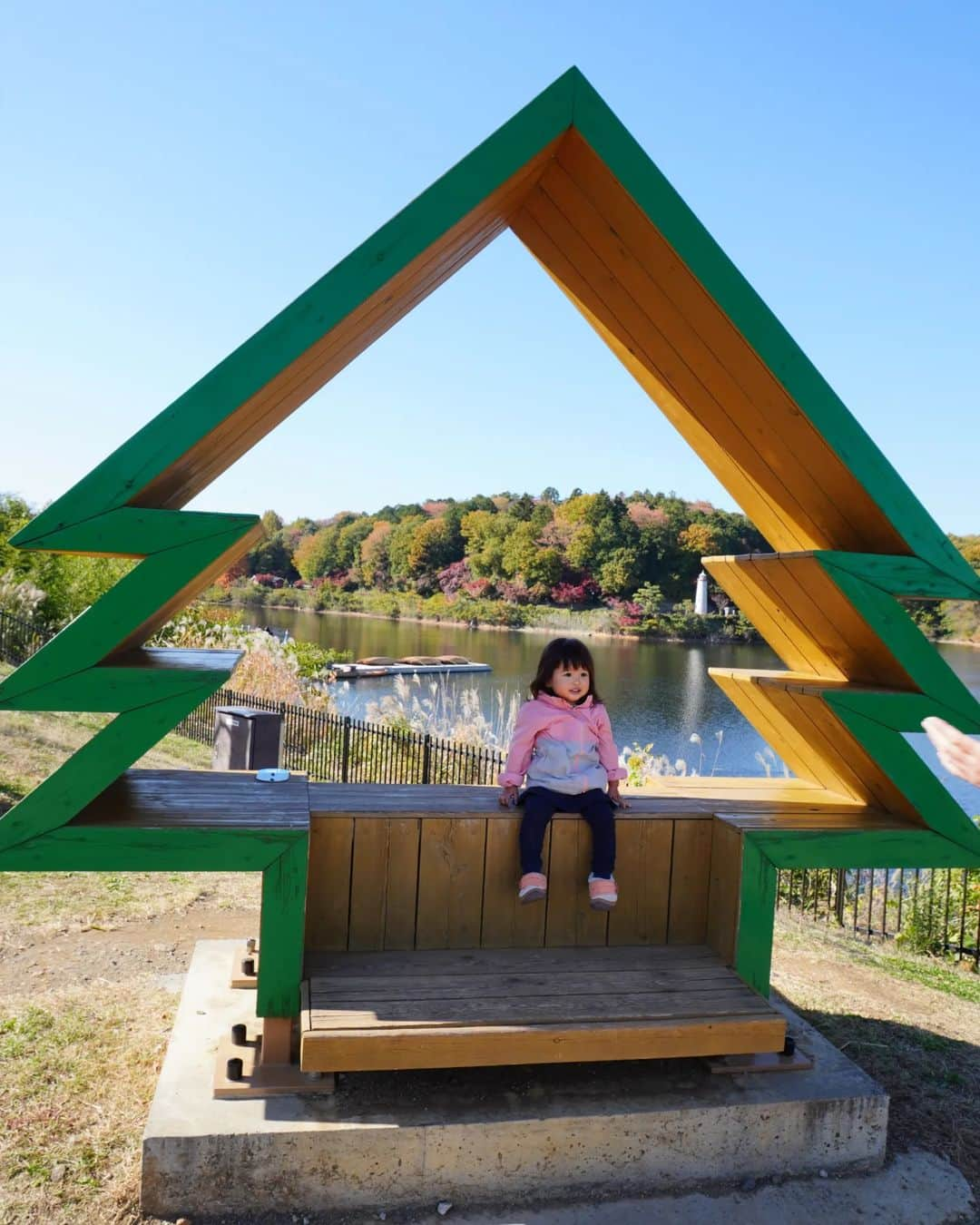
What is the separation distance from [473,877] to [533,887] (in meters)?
0.28

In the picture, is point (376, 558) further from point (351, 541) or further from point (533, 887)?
point (533, 887)

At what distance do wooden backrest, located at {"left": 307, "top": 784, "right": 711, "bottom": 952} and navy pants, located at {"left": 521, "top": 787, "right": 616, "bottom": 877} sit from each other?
7cm

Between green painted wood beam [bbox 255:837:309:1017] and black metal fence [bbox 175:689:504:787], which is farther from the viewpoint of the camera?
black metal fence [bbox 175:689:504:787]

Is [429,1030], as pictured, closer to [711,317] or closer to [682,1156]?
[682,1156]

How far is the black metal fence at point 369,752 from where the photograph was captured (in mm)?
9820

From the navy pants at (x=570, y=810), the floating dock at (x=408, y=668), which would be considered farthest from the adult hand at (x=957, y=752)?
the floating dock at (x=408, y=668)

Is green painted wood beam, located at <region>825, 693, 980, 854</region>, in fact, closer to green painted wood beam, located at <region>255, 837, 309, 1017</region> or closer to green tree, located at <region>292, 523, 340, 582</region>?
green painted wood beam, located at <region>255, 837, 309, 1017</region>

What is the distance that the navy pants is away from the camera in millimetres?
3758

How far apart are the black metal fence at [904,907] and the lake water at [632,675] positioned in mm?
1066

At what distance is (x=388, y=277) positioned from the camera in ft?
10.4

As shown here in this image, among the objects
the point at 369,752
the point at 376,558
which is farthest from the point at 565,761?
the point at 376,558

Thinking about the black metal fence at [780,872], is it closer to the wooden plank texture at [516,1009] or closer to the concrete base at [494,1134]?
the concrete base at [494,1134]

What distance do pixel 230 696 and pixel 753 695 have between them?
955 cm

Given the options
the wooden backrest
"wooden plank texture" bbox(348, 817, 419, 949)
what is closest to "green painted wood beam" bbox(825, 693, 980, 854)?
the wooden backrest
